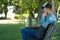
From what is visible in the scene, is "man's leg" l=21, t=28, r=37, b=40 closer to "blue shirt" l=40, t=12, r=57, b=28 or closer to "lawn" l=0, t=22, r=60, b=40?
"blue shirt" l=40, t=12, r=57, b=28

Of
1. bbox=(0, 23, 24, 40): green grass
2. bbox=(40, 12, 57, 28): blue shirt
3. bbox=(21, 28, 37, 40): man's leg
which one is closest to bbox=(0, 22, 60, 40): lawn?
bbox=(0, 23, 24, 40): green grass

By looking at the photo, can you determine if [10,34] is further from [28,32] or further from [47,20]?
[47,20]

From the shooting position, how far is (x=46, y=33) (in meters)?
6.70

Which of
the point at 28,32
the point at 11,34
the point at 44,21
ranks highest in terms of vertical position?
the point at 44,21

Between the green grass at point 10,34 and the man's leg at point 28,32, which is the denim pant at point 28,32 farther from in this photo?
the green grass at point 10,34

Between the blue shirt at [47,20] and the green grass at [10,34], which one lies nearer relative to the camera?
the blue shirt at [47,20]

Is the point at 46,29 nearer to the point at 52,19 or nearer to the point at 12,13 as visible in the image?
the point at 52,19

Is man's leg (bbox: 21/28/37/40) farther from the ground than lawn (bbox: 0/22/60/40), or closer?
farther from the ground

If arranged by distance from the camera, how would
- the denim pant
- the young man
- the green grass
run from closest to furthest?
the young man
the denim pant
the green grass

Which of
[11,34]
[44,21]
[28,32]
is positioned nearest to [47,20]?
[44,21]

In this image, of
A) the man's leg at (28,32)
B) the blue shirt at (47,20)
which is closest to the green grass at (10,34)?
the man's leg at (28,32)

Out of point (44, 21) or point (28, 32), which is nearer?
point (44, 21)

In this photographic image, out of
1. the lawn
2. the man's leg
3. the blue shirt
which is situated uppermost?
the blue shirt

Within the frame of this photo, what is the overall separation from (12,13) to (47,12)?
179 ft
